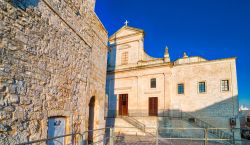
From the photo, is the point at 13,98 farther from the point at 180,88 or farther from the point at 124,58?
the point at 124,58

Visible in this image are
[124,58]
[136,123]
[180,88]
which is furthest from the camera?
[124,58]

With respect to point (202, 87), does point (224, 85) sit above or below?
above

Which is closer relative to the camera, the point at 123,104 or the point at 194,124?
the point at 194,124

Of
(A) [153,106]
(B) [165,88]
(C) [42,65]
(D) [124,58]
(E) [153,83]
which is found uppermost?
(D) [124,58]

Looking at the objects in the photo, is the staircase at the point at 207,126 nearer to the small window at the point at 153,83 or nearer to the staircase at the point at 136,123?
the staircase at the point at 136,123

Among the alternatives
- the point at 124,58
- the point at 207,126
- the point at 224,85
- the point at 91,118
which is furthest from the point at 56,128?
the point at 124,58

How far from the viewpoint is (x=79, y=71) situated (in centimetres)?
702

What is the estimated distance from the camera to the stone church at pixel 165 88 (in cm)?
1584

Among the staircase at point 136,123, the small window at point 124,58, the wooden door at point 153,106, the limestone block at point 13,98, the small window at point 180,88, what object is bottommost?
the staircase at point 136,123

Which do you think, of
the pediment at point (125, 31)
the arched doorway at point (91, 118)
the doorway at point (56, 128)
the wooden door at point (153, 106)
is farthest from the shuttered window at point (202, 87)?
the doorway at point (56, 128)

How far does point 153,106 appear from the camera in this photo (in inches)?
731

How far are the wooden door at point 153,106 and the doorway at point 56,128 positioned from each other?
44.5 feet

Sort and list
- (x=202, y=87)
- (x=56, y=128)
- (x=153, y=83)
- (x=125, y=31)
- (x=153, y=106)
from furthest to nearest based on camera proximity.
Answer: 1. (x=125, y=31)
2. (x=153, y=83)
3. (x=153, y=106)
4. (x=202, y=87)
5. (x=56, y=128)

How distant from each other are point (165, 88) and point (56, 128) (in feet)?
46.0
